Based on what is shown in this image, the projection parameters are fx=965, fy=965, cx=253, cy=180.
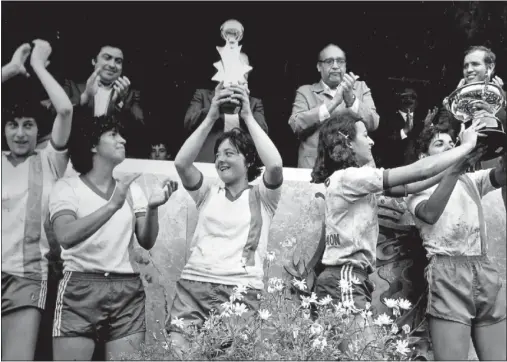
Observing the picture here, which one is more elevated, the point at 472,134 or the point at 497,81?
the point at 497,81

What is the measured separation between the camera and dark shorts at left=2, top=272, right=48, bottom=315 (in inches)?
207

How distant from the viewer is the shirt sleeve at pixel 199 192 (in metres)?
5.43

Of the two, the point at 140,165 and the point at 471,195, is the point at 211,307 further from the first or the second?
the point at 471,195

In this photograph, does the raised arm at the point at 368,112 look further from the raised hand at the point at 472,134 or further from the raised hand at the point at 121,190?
the raised hand at the point at 121,190

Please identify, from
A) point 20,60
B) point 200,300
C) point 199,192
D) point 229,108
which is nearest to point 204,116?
point 229,108

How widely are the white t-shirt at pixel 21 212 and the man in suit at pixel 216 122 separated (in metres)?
0.78

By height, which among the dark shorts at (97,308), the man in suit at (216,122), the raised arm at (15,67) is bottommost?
the dark shorts at (97,308)

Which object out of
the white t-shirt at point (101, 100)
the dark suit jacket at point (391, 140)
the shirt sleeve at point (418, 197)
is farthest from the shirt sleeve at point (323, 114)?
the white t-shirt at point (101, 100)

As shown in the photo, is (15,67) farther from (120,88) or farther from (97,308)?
(97,308)

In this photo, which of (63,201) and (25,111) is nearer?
(63,201)

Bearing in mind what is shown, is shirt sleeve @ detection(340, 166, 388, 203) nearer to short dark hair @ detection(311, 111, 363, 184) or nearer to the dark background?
short dark hair @ detection(311, 111, 363, 184)

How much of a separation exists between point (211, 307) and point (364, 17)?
248 centimetres

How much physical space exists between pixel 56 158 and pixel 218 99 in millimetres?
994

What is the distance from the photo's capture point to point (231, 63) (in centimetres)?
570
